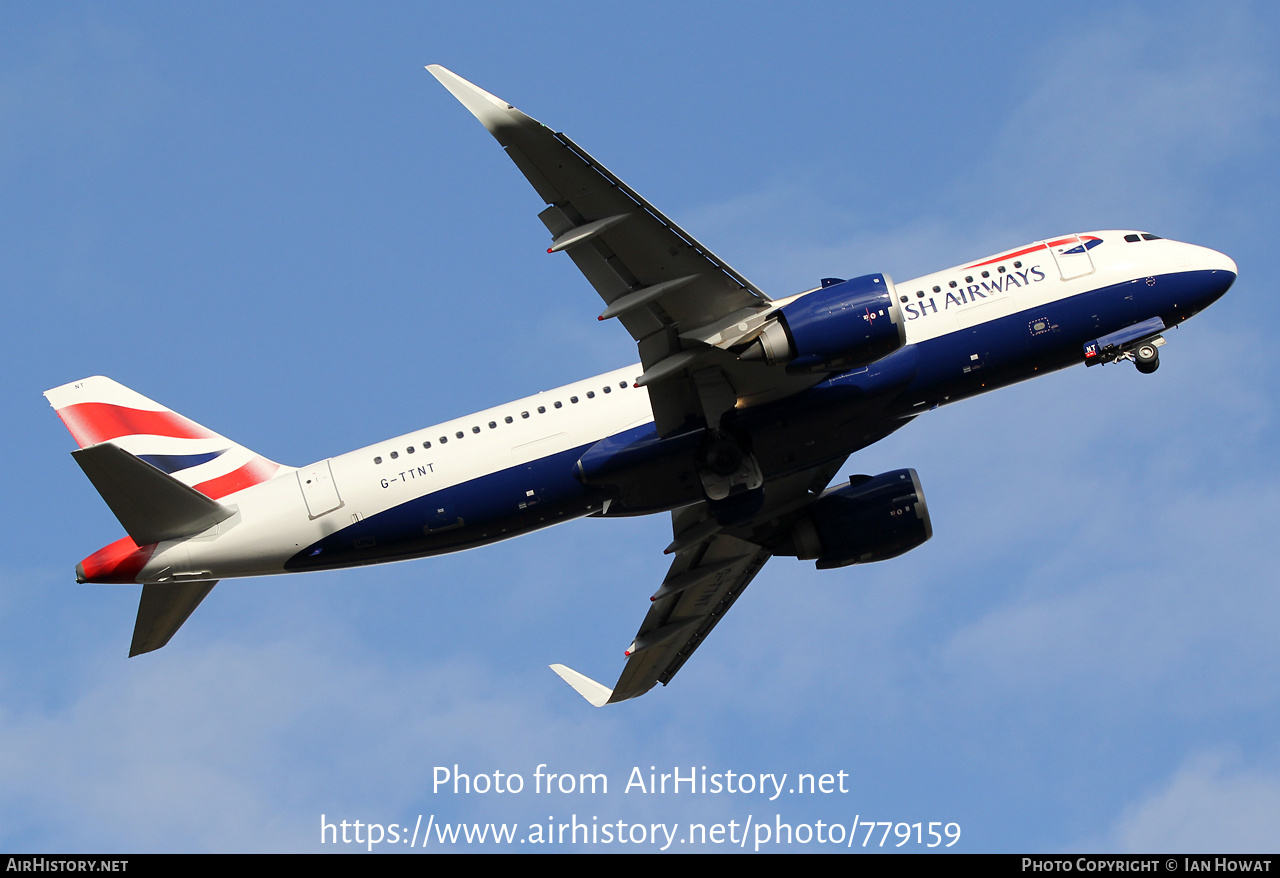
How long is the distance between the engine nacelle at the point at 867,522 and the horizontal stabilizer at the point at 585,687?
7.95 metres

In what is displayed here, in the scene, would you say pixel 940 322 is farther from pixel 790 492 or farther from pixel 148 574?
pixel 148 574

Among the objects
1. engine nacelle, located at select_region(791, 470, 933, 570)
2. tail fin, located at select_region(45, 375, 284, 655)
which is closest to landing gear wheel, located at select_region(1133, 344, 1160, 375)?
engine nacelle, located at select_region(791, 470, 933, 570)

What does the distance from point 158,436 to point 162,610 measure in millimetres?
4841

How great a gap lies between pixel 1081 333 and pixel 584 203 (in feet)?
48.0

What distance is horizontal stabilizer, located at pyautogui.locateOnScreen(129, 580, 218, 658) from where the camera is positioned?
112ft

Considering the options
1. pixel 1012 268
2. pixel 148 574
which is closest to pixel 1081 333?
pixel 1012 268

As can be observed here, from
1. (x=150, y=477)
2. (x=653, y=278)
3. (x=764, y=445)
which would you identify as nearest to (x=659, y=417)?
(x=764, y=445)

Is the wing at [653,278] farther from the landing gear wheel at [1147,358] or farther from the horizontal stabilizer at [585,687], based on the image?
the horizontal stabilizer at [585,687]

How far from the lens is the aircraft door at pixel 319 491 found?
1319 inches

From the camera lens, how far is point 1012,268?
34.7 m

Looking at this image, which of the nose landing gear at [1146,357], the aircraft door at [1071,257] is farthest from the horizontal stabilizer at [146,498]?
the nose landing gear at [1146,357]

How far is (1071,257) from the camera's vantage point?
3522cm

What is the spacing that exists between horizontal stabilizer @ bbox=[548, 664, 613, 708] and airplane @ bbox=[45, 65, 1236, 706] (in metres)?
8.08

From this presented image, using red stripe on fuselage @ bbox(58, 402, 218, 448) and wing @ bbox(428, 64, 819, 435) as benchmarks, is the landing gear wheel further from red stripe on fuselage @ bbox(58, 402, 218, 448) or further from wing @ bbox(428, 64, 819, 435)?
red stripe on fuselage @ bbox(58, 402, 218, 448)
